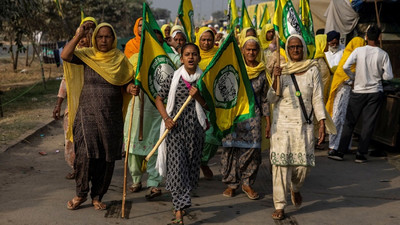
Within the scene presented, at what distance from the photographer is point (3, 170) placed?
728cm

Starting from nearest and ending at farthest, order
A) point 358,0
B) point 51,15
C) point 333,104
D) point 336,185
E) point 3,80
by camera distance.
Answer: point 336,185 < point 333,104 < point 358,0 < point 3,80 < point 51,15

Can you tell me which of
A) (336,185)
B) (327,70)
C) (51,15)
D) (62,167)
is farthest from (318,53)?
(51,15)

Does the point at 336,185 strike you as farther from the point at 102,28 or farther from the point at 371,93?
the point at 102,28

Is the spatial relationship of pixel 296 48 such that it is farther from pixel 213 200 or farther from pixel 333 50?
pixel 333 50

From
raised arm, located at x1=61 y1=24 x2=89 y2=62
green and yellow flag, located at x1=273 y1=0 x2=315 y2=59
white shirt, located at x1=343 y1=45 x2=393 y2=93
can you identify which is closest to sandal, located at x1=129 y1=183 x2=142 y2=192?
raised arm, located at x1=61 y1=24 x2=89 y2=62

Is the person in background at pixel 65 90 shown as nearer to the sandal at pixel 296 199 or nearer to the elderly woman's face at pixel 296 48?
the elderly woman's face at pixel 296 48

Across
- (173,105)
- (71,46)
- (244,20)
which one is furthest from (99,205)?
(244,20)

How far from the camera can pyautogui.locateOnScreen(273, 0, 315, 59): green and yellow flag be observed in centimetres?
607

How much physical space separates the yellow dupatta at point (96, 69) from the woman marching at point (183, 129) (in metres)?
0.48

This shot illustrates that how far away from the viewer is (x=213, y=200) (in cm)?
621

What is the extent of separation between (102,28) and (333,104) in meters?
4.64

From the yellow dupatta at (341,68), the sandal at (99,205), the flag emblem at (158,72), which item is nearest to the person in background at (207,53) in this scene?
the flag emblem at (158,72)

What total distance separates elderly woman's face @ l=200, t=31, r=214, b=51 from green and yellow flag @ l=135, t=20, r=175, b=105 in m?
1.24

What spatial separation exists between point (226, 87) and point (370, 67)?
3423mm
